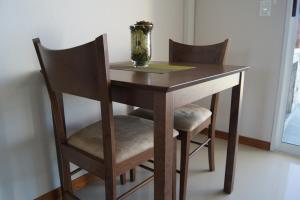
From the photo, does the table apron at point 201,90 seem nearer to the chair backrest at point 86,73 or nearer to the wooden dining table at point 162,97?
the wooden dining table at point 162,97

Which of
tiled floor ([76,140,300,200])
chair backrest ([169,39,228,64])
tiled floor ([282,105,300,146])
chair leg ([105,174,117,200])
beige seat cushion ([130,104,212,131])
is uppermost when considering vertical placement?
chair backrest ([169,39,228,64])

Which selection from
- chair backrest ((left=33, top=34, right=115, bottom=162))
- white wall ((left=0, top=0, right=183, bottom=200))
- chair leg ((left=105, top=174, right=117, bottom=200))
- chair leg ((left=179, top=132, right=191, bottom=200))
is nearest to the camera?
chair backrest ((left=33, top=34, right=115, bottom=162))

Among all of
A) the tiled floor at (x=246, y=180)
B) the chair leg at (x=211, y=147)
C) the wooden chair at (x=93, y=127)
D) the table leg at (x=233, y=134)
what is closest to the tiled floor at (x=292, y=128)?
the tiled floor at (x=246, y=180)

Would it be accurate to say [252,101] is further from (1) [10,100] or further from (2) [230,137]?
(1) [10,100]

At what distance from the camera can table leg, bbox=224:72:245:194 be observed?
1429 mm

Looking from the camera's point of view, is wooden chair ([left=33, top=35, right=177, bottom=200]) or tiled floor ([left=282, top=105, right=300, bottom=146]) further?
tiled floor ([left=282, top=105, right=300, bottom=146])

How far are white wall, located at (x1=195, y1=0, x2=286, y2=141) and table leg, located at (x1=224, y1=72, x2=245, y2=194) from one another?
0.74 metres

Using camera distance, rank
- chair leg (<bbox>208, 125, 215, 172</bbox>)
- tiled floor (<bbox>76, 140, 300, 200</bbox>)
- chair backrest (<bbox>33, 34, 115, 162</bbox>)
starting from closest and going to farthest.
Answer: chair backrest (<bbox>33, 34, 115, 162</bbox>), tiled floor (<bbox>76, 140, 300, 200</bbox>), chair leg (<bbox>208, 125, 215, 172</bbox>)

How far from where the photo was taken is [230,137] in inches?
59.1

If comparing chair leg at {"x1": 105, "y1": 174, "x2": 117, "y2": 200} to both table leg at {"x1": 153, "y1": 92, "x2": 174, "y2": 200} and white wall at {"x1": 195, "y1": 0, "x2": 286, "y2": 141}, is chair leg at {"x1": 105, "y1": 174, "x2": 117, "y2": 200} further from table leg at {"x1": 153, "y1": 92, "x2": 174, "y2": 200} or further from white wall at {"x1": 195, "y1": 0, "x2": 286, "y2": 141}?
white wall at {"x1": 195, "y1": 0, "x2": 286, "y2": 141}

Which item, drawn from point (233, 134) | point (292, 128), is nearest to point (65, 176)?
point (233, 134)

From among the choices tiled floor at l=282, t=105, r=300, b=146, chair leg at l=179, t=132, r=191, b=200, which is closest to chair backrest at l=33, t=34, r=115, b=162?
chair leg at l=179, t=132, r=191, b=200

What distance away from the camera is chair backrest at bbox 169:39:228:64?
1.59 m

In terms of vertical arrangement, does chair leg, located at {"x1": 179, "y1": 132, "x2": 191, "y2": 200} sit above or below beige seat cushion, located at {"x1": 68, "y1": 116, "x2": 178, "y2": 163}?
below
